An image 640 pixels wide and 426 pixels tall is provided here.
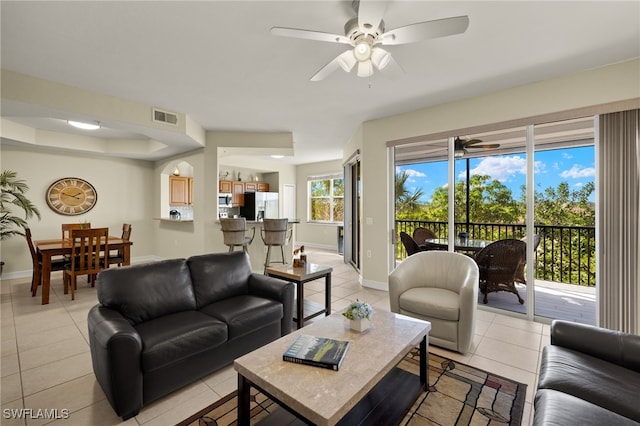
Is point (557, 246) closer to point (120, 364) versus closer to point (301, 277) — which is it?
point (301, 277)

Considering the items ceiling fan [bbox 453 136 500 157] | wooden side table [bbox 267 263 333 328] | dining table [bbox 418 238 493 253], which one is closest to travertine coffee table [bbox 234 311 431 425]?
wooden side table [bbox 267 263 333 328]

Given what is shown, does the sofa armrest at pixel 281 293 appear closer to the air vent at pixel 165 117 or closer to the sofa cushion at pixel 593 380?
the sofa cushion at pixel 593 380

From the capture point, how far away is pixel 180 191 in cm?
722

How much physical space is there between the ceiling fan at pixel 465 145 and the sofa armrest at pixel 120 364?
13.2ft

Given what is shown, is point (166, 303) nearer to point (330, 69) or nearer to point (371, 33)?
point (330, 69)

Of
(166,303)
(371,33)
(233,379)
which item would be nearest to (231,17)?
(371,33)

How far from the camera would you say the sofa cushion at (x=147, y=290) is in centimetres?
210

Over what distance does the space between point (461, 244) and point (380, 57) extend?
2.82 m

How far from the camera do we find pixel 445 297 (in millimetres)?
2652

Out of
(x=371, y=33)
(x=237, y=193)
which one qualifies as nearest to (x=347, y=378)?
(x=371, y=33)

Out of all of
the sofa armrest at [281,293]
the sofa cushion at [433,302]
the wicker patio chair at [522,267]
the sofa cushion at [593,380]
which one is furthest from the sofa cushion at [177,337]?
the wicker patio chair at [522,267]

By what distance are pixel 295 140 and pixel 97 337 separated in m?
4.91

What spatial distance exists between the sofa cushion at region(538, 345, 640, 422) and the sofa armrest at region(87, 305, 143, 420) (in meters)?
2.28

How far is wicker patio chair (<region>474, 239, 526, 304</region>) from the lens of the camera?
343 centimetres
